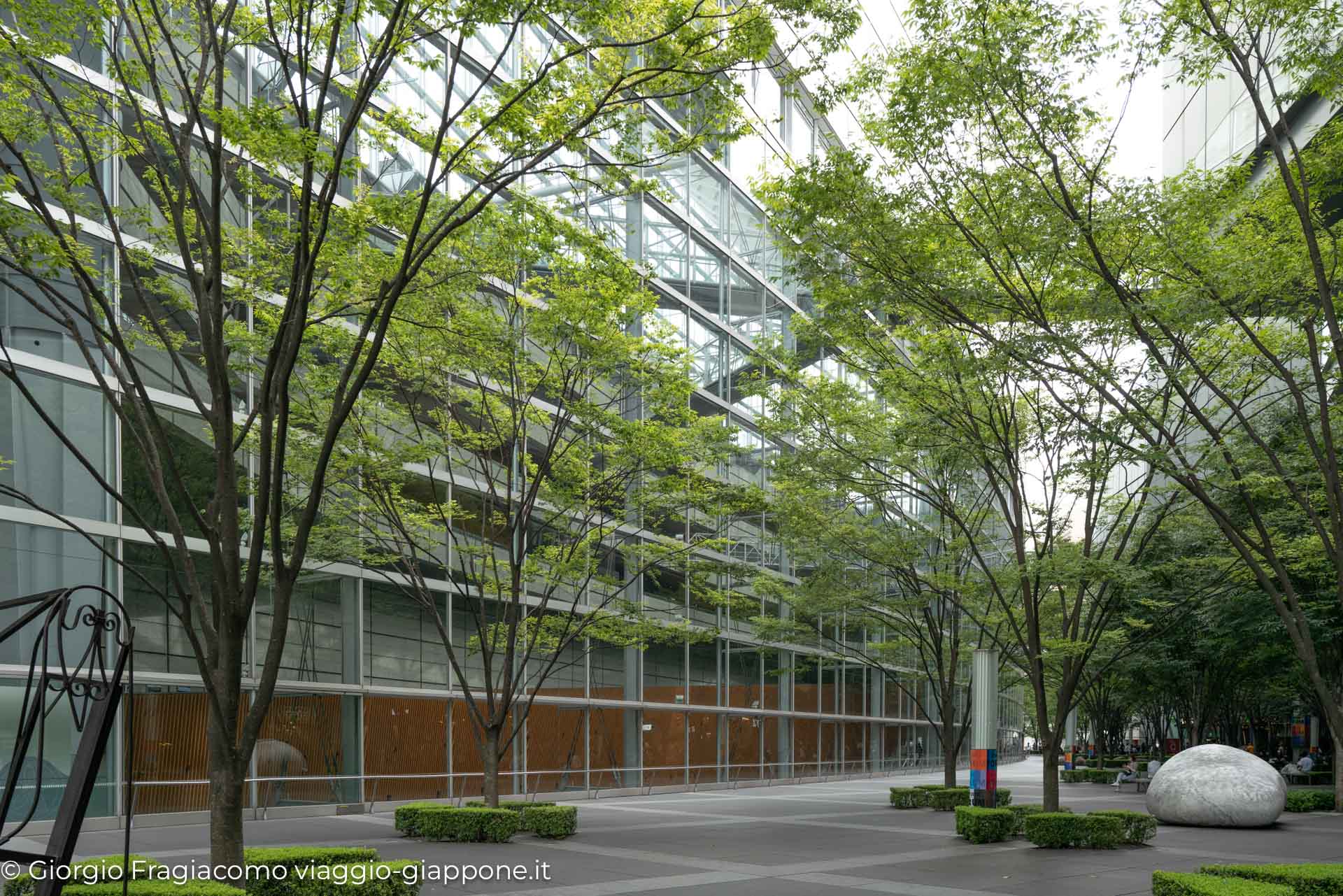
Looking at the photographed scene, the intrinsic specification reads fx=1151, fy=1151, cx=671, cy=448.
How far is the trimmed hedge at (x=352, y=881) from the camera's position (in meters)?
10.2

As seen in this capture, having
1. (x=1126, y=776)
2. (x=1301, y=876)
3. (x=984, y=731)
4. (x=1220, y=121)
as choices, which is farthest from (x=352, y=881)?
(x=1126, y=776)

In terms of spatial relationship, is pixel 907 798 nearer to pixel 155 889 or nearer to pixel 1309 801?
pixel 1309 801

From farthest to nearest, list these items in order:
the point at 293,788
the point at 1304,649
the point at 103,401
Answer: the point at 293,788 < the point at 103,401 < the point at 1304,649

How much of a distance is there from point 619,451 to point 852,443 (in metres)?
5.93

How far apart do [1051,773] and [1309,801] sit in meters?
12.5

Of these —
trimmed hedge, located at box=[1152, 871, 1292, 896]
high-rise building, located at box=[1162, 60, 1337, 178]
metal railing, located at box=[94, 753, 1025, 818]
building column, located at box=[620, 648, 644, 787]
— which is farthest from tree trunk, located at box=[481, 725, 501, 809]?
high-rise building, located at box=[1162, 60, 1337, 178]

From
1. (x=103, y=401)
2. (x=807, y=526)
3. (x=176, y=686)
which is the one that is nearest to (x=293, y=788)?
(x=176, y=686)

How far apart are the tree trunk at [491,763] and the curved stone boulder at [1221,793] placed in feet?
47.0

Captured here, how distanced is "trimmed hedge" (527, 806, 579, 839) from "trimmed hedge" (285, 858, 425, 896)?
27.5 feet

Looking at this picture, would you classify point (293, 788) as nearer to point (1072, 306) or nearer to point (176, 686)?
point (176, 686)

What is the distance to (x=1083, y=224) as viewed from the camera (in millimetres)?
12969

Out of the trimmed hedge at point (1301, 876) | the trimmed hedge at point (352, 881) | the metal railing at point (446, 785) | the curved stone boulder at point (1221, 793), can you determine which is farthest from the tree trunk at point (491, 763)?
the curved stone boulder at point (1221, 793)

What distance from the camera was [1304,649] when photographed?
12.2 m

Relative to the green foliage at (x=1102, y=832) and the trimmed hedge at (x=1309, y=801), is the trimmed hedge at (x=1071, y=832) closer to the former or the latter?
the green foliage at (x=1102, y=832)
